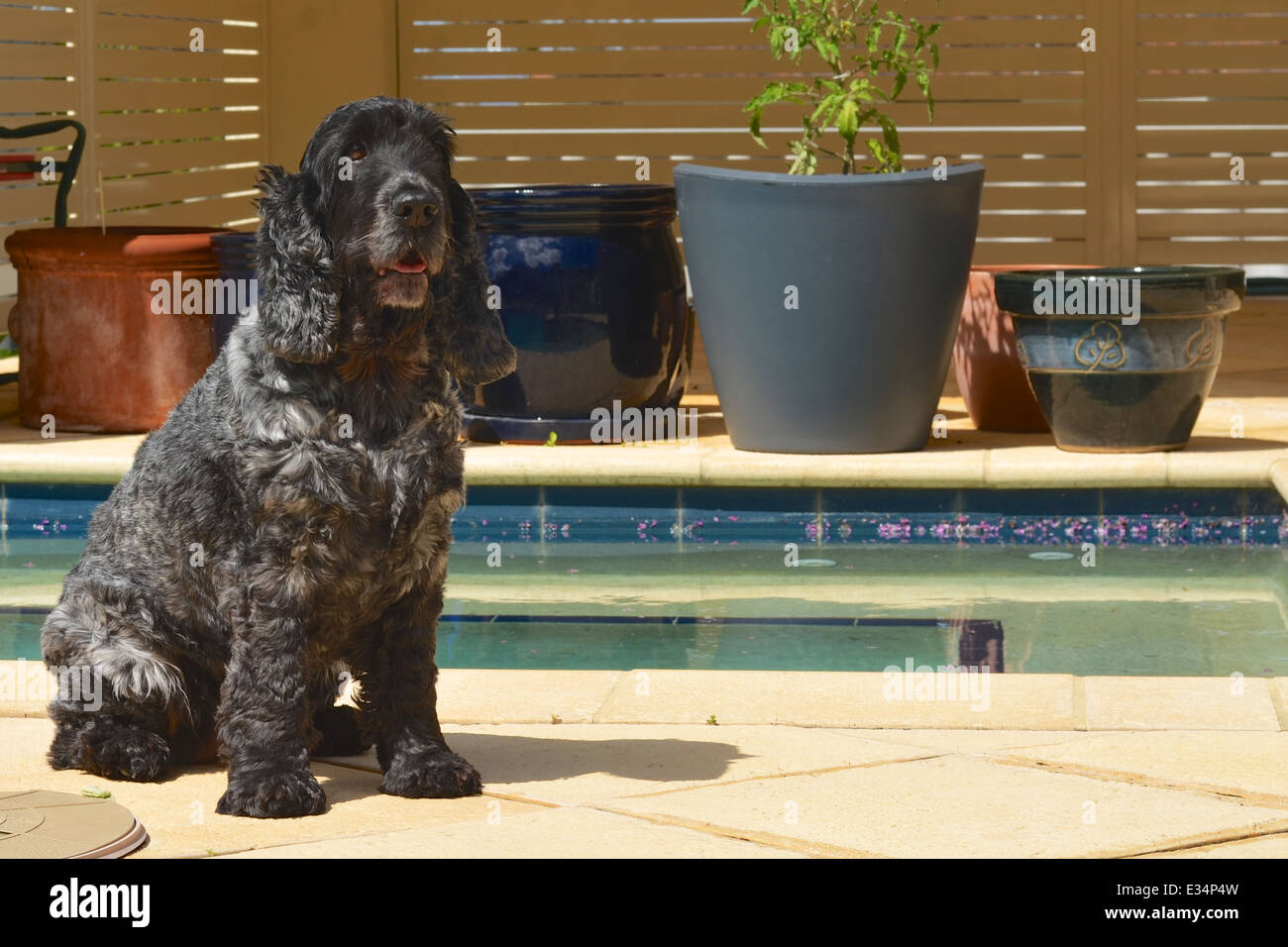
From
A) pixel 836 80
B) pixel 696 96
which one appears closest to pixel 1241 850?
pixel 836 80

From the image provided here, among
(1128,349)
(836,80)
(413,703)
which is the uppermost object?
(836,80)

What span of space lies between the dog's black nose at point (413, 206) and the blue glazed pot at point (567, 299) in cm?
406

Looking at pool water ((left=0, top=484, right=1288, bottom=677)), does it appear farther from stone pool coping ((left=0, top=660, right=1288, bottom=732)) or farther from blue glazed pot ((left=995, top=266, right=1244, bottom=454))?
stone pool coping ((left=0, top=660, right=1288, bottom=732))

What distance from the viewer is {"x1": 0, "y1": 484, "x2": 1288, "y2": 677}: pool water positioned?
5176mm

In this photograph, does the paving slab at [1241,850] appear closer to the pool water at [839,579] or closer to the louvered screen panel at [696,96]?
the pool water at [839,579]

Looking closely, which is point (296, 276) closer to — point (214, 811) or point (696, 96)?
point (214, 811)

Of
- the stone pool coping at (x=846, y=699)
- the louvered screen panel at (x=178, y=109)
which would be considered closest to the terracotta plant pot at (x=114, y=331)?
the louvered screen panel at (x=178, y=109)

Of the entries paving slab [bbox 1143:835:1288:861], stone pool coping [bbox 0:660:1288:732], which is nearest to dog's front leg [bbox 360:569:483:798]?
stone pool coping [bbox 0:660:1288:732]

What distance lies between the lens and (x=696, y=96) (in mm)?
12961

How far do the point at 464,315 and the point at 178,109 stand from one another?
915 cm

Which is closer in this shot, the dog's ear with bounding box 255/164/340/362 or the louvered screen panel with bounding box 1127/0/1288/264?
the dog's ear with bounding box 255/164/340/362

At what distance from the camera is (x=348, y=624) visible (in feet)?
11.3
